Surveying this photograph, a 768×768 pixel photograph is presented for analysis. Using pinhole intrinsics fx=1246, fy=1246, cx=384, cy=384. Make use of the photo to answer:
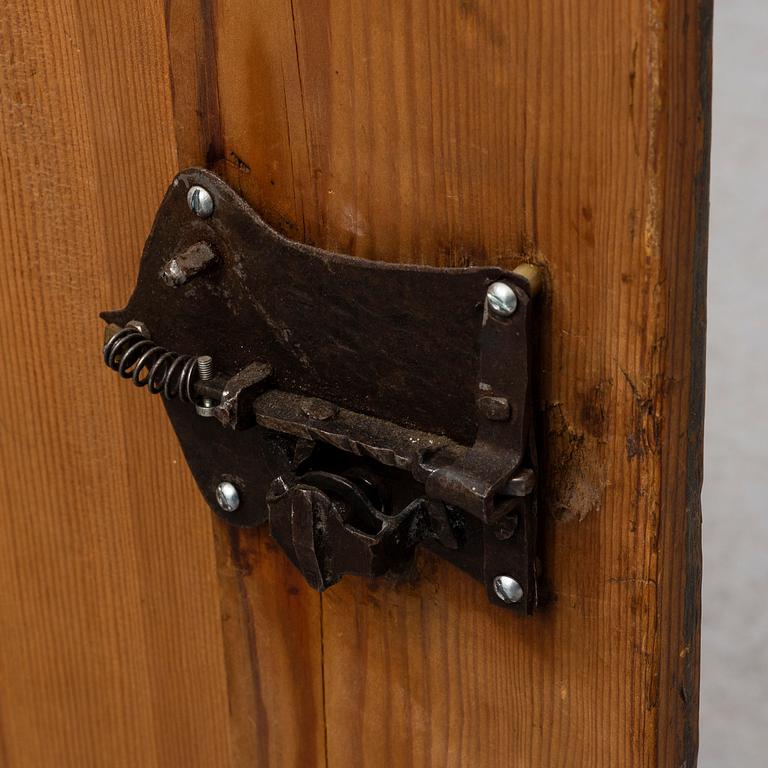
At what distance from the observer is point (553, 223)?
484 mm

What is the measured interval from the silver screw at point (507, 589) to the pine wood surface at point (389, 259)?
22mm

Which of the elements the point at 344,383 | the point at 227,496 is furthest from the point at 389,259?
the point at 227,496

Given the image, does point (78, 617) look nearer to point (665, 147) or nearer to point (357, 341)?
point (357, 341)

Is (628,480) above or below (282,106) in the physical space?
below

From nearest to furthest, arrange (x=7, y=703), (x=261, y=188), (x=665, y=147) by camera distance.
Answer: (x=665, y=147)
(x=261, y=188)
(x=7, y=703)

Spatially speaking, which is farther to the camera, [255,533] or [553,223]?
[255,533]

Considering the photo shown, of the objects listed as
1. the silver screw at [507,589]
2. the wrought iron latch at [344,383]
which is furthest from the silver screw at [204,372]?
the silver screw at [507,589]

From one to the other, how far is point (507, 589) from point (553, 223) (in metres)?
0.16

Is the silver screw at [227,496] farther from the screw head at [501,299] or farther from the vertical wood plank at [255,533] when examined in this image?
the screw head at [501,299]

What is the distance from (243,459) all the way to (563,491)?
17 cm

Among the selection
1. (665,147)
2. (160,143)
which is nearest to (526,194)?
(665,147)

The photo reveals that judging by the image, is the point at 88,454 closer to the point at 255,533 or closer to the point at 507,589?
the point at 255,533

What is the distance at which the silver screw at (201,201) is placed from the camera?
0.56 meters

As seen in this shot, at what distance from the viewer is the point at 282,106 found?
54cm
